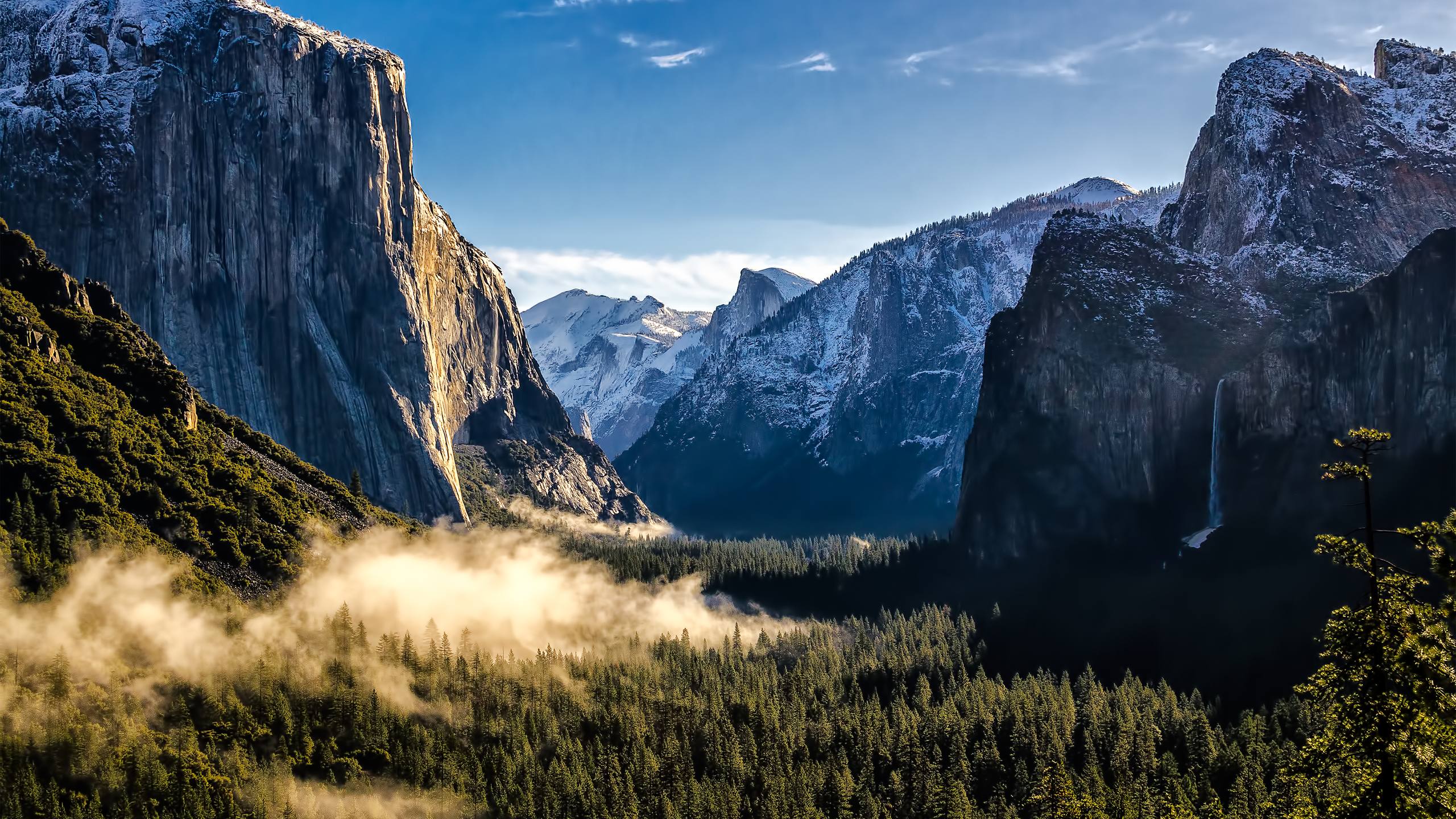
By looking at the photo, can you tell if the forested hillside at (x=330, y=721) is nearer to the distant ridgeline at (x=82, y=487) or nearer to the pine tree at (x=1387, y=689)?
the distant ridgeline at (x=82, y=487)

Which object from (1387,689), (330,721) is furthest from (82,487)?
(1387,689)

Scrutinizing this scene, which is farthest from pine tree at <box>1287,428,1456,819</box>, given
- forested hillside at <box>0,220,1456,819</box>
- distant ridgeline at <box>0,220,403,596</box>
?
distant ridgeline at <box>0,220,403,596</box>

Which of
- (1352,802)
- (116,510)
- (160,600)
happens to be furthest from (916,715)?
(1352,802)

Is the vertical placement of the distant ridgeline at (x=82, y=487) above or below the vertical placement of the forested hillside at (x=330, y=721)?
above

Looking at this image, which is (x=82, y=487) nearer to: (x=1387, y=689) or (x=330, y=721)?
(x=330, y=721)

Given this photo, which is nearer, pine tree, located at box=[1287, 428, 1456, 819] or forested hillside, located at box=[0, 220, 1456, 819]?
pine tree, located at box=[1287, 428, 1456, 819]

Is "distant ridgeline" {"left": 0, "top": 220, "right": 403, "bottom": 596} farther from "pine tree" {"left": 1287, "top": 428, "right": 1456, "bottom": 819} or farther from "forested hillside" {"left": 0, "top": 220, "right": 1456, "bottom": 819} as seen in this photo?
"pine tree" {"left": 1287, "top": 428, "right": 1456, "bottom": 819}

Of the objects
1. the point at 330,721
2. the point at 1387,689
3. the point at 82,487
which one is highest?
the point at 82,487

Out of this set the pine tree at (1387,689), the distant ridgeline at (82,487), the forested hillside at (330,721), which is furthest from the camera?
the distant ridgeline at (82,487)

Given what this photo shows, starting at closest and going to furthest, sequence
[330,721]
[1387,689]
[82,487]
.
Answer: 1. [1387,689]
2. [330,721]
3. [82,487]

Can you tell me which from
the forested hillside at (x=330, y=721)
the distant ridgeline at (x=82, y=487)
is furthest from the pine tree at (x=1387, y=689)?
the distant ridgeline at (x=82, y=487)

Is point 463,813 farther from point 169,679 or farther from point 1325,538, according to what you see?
point 1325,538
